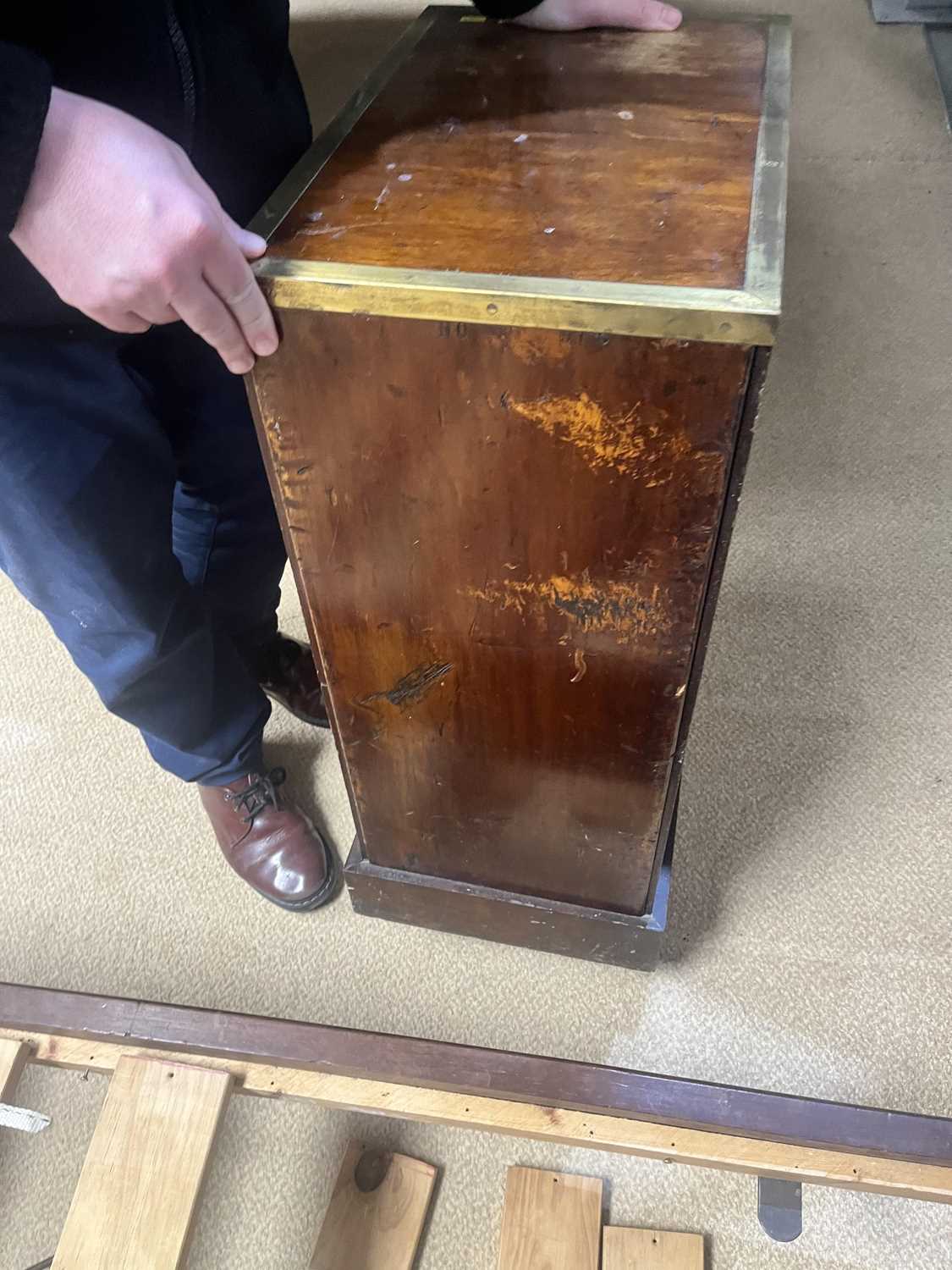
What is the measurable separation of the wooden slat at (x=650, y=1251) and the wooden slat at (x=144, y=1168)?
383 millimetres

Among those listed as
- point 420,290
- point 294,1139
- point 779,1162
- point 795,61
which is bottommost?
point 294,1139

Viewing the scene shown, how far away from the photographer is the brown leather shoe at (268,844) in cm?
106

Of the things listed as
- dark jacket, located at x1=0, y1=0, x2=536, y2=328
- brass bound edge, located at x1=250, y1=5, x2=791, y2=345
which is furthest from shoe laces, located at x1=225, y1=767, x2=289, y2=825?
brass bound edge, located at x1=250, y1=5, x2=791, y2=345

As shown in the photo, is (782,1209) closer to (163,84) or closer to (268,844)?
(268,844)

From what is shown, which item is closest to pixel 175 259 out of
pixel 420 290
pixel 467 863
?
pixel 420 290

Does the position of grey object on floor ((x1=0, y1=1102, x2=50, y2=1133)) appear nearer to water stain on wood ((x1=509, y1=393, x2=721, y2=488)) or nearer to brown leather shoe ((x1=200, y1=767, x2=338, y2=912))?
brown leather shoe ((x1=200, y1=767, x2=338, y2=912))

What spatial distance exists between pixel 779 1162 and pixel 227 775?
667mm

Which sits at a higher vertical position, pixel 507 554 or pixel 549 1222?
pixel 507 554

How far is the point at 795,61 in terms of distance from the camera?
2391 millimetres

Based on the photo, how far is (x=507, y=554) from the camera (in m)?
0.63

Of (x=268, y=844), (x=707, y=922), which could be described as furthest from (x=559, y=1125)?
(x=268, y=844)

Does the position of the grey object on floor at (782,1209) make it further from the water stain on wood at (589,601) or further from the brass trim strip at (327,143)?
the brass trim strip at (327,143)

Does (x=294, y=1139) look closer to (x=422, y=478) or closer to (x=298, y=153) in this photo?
(x=422, y=478)

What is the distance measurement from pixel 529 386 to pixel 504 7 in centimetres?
43
